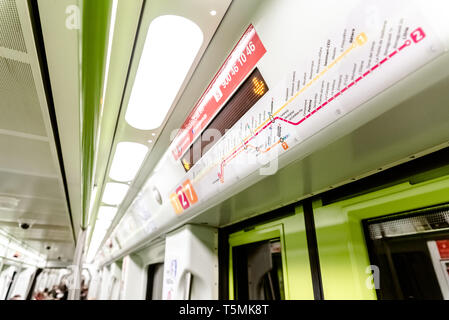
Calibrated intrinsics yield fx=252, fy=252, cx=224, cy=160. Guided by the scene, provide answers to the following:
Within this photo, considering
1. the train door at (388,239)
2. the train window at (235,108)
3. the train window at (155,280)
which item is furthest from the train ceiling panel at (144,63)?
the train window at (155,280)

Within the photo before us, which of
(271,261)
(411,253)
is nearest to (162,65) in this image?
(411,253)

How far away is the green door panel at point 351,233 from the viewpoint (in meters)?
0.93

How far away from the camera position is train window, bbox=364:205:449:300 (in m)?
0.92

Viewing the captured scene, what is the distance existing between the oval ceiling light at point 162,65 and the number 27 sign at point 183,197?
43 centimetres

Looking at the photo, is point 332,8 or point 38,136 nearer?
point 332,8

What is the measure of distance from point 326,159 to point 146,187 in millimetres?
1890

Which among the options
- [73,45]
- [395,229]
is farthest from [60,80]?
[395,229]

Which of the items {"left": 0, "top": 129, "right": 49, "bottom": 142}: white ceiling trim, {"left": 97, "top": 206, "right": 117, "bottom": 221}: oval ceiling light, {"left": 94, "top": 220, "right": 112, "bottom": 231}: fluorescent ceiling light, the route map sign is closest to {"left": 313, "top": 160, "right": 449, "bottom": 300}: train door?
the route map sign

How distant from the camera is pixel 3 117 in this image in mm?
1266

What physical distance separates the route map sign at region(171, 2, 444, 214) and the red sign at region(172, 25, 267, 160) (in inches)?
5.3

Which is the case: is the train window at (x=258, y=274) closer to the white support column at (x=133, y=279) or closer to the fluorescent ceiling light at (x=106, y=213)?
the fluorescent ceiling light at (x=106, y=213)

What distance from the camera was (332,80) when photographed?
0.61 meters
